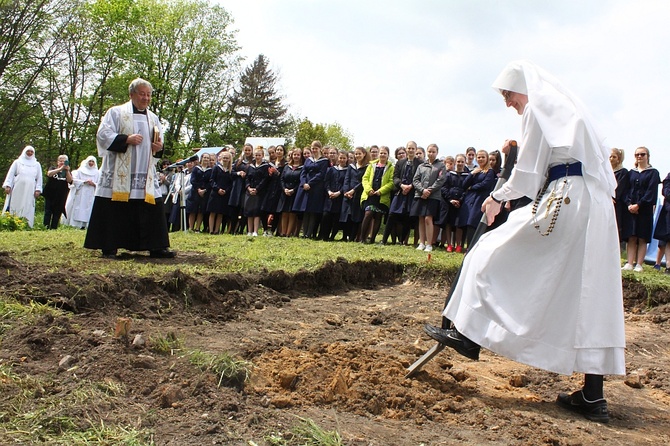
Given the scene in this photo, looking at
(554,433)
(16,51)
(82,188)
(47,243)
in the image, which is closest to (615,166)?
(554,433)

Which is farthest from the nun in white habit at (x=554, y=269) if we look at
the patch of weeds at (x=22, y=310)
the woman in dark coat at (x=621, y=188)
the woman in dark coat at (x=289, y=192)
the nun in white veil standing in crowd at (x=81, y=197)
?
the nun in white veil standing in crowd at (x=81, y=197)

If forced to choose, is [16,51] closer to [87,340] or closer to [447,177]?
[447,177]

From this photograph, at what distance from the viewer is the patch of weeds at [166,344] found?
4097mm

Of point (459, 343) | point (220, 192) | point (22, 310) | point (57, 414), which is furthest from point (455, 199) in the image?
point (57, 414)

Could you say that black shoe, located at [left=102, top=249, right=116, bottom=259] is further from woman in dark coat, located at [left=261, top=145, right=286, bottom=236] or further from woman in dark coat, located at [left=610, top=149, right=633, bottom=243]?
woman in dark coat, located at [left=610, top=149, right=633, bottom=243]

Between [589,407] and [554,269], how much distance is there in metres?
0.90

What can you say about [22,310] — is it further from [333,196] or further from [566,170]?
[333,196]

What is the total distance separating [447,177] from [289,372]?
9.57 m

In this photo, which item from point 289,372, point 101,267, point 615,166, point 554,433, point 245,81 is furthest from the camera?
point 245,81

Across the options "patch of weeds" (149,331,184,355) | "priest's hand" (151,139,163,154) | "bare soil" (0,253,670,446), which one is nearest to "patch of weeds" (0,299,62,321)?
"bare soil" (0,253,670,446)

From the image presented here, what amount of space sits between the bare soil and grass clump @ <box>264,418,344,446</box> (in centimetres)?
7

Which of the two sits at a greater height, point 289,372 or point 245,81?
point 245,81

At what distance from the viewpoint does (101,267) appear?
22.9 feet

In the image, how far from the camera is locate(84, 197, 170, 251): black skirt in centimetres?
841
